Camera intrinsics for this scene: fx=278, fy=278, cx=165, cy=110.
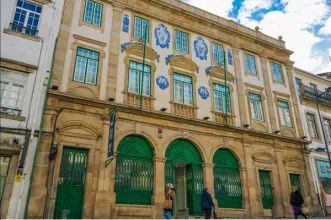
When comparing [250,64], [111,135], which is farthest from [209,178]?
[250,64]

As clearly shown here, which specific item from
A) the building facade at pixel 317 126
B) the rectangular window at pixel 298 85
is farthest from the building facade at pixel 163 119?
the rectangular window at pixel 298 85

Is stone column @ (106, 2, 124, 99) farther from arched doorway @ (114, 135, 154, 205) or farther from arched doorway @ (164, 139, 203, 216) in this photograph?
arched doorway @ (164, 139, 203, 216)

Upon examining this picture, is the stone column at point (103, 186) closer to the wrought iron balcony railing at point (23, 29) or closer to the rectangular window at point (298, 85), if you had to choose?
the wrought iron balcony railing at point (23, 29)

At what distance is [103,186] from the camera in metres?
11.5

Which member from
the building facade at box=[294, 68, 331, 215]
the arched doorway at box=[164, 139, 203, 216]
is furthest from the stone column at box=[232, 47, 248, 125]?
the building facade at box=[294, 68, 331, 215]

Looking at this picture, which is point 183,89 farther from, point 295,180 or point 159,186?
point 295,180

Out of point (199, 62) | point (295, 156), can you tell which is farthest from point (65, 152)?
point (295, 156)

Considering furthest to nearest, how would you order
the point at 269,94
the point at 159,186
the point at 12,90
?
the point at 269,94
the point at 159,186
the point at 12,90

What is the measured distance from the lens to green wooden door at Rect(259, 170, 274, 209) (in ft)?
51.0

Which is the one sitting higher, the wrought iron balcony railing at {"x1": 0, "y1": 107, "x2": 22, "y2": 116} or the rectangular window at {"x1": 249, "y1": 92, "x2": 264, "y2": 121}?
the rectangular window at {"x1": 249, "y1": 92, "x2": 264, "y2": 121}

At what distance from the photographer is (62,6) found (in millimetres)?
13391

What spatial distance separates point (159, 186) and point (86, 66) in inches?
258

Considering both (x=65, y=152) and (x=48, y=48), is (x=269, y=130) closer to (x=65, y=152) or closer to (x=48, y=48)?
(x=65, y=152)

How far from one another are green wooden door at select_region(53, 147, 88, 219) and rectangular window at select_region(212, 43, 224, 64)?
32.9 feet
